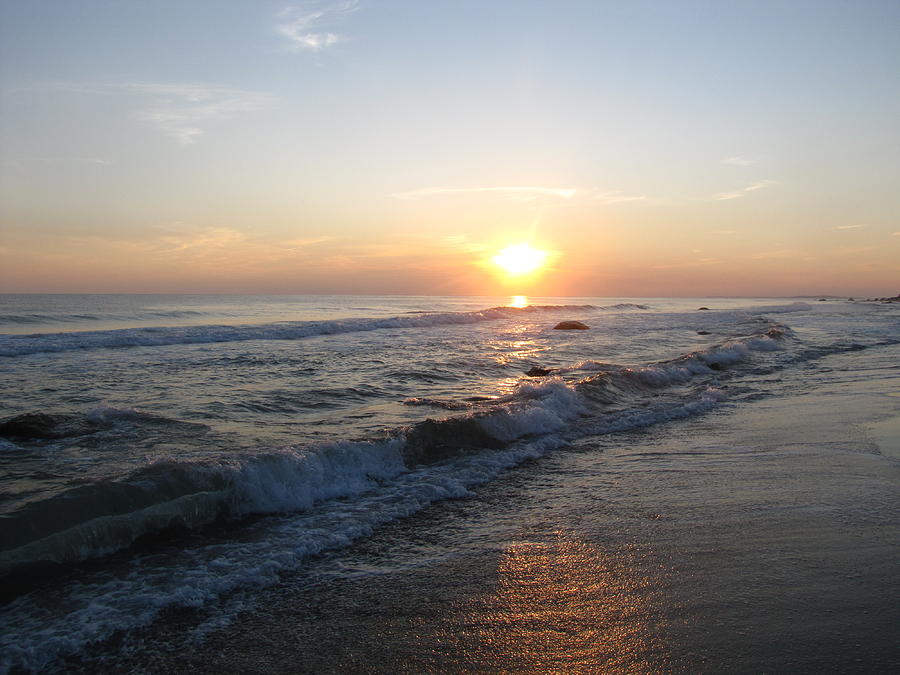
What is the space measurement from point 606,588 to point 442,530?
1828 millimetres

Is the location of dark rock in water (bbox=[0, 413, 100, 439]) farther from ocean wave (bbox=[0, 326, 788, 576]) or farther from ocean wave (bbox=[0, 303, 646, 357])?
ocean wave (bbox=[0, 303, 646, 357])

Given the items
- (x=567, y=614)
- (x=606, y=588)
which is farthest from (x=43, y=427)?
(x=606, y=588)

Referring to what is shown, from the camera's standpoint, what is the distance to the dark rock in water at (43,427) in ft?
26.9

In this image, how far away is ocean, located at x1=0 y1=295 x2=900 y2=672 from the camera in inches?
138

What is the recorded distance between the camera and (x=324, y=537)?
5.26 meters

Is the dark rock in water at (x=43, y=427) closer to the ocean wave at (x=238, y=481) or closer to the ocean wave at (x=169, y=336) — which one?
the ocean wave at (x=238, y=481)

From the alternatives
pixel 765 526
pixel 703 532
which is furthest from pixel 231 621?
pixel 765 526

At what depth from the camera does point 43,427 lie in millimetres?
8445

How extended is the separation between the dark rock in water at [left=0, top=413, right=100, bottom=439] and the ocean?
45 millimetres

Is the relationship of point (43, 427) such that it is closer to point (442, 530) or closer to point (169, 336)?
point (442, 530)

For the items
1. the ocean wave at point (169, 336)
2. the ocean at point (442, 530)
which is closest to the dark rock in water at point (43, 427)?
the ocean at point (442, 530)

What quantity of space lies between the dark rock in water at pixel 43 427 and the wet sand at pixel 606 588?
5988mm

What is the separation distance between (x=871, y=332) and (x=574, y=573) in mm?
34573

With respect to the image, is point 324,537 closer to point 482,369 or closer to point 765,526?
point 765,526
